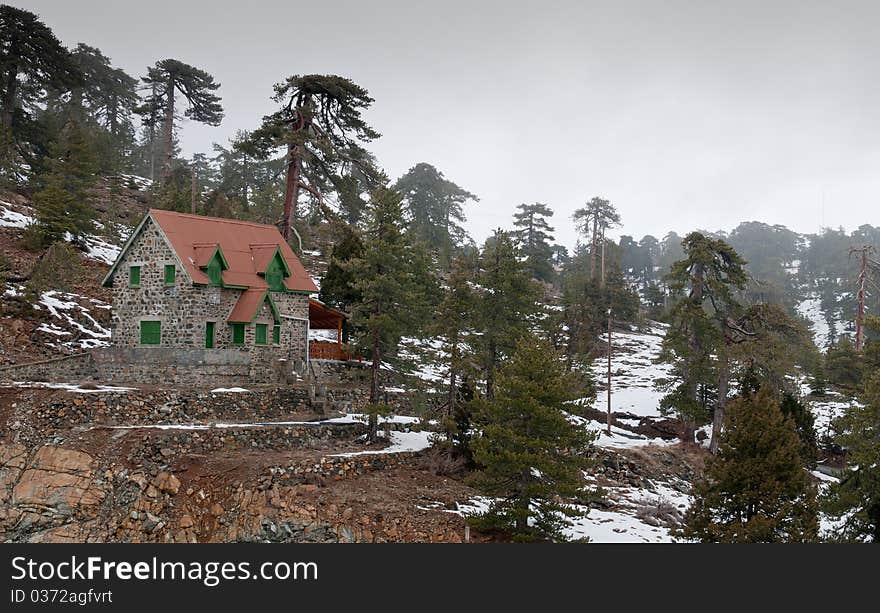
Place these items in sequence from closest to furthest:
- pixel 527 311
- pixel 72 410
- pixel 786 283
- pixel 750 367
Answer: pixel 72 410 → pixel 527 311 → pixel 750 367 → pixel 786 283

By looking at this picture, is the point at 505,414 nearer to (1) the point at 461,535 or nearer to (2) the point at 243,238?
(1) the point at 461,535

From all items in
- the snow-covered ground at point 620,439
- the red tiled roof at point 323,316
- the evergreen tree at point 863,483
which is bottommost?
the snow-covered ground at point 620,439

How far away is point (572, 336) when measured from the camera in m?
49.6

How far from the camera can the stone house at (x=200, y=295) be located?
3219cm

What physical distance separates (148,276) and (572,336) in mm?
29436

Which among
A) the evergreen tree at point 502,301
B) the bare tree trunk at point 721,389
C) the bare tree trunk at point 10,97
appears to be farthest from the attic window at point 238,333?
the bare tree trunk at point 10,97

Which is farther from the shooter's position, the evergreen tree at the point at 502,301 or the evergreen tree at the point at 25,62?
the evergreen tree at the point at 25,62

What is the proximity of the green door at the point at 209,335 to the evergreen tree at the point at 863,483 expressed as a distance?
26.2m

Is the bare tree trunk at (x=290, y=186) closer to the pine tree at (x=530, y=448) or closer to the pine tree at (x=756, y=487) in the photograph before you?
the pine tree at (x=530, y=448)

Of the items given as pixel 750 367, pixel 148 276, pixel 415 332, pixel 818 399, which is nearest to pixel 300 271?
pixel 148 276

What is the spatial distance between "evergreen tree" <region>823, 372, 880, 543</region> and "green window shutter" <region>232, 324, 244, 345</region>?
2533cm

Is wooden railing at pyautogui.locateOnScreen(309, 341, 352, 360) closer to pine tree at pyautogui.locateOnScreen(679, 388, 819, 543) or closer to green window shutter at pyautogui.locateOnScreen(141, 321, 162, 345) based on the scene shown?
green window shutter at pyautogui.locateOnScreen(141, 321, 162, 345)

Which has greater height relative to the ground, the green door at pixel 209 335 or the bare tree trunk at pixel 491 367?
the green door at pixel 209 335

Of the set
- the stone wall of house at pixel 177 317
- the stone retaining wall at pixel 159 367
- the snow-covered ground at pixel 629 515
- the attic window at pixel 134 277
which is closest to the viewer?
the snow-covered ground at pixel 629 515
